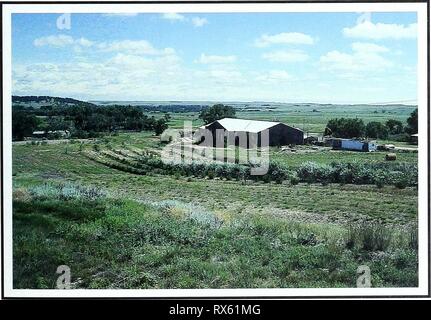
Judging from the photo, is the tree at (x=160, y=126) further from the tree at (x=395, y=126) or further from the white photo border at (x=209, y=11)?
the tree at (x=395, y=126)

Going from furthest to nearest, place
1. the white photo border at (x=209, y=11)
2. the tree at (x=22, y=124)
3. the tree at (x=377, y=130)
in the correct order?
the tree at (x=377, y=130) < the tree at (x=22, y=124) < the white photo border at (x=209, y=11)

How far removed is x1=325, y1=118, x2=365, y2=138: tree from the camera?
21.5ft

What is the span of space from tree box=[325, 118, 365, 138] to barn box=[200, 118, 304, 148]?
1.01 feet

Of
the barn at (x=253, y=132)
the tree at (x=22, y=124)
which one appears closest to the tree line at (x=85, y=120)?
the tree at (x=22, y=124)

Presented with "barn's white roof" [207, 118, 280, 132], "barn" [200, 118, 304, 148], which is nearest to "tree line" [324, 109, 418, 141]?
"barn" [200, 118, 304, 148]

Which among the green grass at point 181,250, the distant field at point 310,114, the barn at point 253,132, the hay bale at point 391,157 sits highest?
the distant field at point 310,114

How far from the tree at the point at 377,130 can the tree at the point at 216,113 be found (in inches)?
53.3

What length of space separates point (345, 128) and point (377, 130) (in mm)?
312

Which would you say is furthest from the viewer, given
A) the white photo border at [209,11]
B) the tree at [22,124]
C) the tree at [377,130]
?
the tree at [377,130]

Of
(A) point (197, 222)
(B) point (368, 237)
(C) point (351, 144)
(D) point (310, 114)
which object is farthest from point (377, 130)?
(A) point (197, 222)

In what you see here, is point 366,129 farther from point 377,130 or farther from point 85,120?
point 85,120

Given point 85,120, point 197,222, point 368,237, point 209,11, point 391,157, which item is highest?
point 209,11

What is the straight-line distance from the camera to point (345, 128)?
6.60 meters

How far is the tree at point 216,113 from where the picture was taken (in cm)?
651
